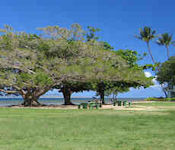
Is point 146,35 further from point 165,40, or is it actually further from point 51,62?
point 51,62

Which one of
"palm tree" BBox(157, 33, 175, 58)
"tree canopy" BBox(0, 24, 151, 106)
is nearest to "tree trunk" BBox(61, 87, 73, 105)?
"tree canopy" BBox(0, 24, 151, 106)

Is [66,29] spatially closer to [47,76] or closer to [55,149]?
[47,76]

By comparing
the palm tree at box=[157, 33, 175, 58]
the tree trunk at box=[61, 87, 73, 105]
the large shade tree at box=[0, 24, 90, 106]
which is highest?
the palm tree at box=[157, 33, 175, 58]

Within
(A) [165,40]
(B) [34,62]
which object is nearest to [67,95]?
(B) [34,62]

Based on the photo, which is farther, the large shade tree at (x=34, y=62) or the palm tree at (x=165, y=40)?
the palm tree at (x=165, y=40)

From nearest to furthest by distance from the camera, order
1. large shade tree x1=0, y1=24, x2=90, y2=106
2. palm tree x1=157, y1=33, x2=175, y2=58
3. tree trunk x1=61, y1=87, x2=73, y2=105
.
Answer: large shade tree x1=0, y1=24, x2=90, y2=106 < tree trunk x1=61, y1=87, x2=73, y2=105 < palm tree x1=157, y1=33, x2=175, y2=58

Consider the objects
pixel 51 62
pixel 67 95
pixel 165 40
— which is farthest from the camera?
pixel 165 40

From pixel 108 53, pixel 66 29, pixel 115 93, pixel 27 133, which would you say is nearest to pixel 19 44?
pixel 66 29

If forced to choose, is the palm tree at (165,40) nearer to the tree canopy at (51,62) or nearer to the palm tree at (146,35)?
the palm tree at (146,35)

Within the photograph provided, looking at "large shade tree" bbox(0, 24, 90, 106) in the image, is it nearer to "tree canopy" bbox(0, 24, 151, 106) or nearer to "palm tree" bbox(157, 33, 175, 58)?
"tree canopy" bbox(0, 24, 151, 106)

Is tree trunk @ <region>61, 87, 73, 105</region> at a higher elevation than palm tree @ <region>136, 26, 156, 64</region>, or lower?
lower

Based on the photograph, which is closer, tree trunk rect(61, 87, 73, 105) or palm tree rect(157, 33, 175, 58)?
tree trunk rect(61, 87, 73, 105)

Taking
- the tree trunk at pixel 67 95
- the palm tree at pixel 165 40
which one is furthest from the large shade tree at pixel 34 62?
the palm tree at pixel 165 40

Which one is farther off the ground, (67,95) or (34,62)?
(34,62)
